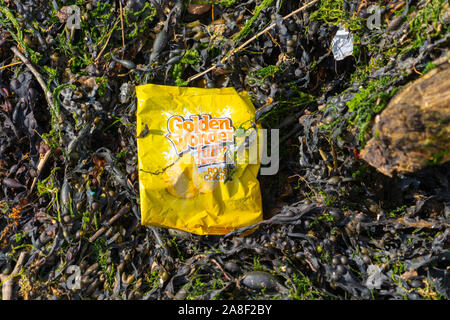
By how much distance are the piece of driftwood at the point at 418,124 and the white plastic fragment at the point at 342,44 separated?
56 cm

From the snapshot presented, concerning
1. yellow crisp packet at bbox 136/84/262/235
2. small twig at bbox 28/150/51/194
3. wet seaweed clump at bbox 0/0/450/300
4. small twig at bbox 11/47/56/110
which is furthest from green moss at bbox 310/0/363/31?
small twig at bbox 28/150/51/194

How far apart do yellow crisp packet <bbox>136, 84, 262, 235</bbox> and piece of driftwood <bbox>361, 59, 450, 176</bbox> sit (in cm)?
72

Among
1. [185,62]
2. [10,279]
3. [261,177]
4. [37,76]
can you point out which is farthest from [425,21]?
[10,279]

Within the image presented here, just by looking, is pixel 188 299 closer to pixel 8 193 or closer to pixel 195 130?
pixel 195 130

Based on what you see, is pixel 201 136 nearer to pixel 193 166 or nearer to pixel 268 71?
pixel 193 166

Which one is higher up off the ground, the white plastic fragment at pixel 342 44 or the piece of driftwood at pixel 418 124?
the white plastic fragment at pixel 342 44

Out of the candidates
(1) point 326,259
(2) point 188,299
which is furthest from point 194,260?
(1) point 326,259

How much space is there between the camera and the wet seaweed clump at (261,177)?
1875 mm

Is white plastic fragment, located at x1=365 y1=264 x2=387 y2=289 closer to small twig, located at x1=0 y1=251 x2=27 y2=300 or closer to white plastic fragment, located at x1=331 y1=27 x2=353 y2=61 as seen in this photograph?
white plastic fragment, located at x1=331 y1=27 x2=353 y2=61

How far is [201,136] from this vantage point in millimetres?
1887

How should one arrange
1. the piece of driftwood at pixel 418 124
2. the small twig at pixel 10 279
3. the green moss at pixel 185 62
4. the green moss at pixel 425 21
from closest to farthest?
the piece of driftwood at pixel 418 124
the green moss at pixel 425 21
the small twig at pixel 10 279
the green moss at pixel 185 62

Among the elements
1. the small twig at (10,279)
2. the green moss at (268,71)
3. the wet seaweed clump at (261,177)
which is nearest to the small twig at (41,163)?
the wet seaweed clump at (261,177)

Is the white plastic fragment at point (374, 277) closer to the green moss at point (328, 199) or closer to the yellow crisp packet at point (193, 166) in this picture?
the green moss at point (328, 199)

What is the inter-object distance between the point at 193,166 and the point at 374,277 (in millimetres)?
1150
